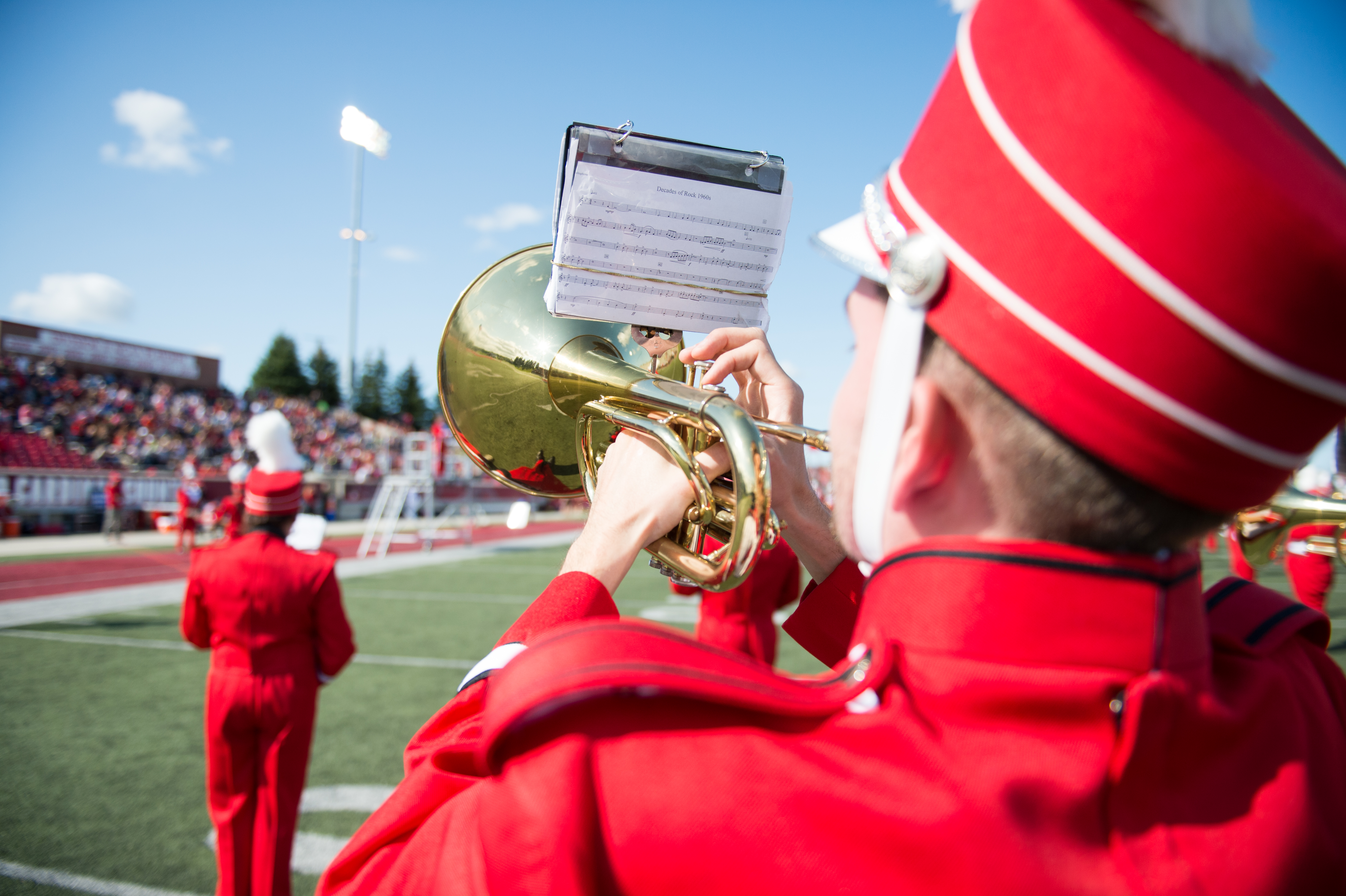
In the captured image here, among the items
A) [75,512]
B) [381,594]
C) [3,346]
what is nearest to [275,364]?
[3,346]

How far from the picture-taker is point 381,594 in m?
11.9

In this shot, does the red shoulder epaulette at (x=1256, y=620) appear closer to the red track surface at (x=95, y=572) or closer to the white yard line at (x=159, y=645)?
the white yard line at (x=159, y=645)

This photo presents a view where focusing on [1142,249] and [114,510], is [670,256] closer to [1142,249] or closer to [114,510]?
[1142,249]

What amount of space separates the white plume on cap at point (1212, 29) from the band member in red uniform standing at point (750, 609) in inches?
178

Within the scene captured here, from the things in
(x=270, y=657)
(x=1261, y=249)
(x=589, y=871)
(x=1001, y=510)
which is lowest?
(x=270, y=657)

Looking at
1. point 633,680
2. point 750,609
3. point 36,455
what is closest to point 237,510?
point 750,609

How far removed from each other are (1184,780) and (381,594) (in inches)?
483

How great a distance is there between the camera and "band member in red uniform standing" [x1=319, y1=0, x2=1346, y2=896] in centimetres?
67

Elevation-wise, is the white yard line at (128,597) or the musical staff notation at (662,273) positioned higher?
the musical staff notation at (662,273)

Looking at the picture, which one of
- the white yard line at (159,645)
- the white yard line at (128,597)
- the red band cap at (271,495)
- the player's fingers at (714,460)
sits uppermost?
the player's fingers at (714,460)

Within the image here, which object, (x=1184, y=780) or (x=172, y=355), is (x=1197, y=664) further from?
(x=172, y=355)

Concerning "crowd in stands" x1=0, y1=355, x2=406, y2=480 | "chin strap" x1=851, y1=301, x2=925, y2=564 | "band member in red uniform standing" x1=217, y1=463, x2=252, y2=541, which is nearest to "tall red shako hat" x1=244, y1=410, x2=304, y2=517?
"band member in red uniform standing" x1=217, y1=463, x2=252, y2=541

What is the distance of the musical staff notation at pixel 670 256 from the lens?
1.49 m

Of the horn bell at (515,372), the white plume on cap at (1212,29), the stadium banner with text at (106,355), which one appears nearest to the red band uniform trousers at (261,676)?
the horn bell at (515,372)
